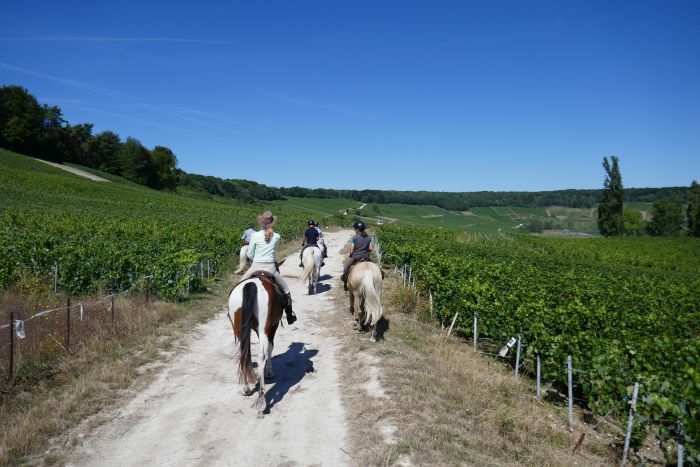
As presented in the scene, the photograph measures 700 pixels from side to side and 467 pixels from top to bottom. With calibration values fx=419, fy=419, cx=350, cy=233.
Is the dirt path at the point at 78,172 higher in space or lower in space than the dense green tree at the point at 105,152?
lower

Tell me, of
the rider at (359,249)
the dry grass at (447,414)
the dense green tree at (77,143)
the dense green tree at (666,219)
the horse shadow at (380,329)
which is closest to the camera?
the dry grass at (447,414)

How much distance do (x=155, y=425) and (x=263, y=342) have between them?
1.97 metres

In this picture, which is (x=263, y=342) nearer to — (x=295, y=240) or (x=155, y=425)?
(x=155, y=425)

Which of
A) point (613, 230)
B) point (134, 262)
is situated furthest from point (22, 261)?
point (613, 230)

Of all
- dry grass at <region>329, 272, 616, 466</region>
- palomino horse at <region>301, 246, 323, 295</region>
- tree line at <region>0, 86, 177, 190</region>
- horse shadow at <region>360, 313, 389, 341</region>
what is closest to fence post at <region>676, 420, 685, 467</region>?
dry grass at <region>329, 272, 616, 466</region>

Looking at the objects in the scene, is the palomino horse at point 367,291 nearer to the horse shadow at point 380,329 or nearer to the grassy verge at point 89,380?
the horse shadow at point 380,329

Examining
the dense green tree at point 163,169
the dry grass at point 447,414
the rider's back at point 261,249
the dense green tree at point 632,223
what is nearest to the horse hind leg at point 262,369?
the dry grass at point 447,414

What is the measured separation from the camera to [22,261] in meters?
13.4

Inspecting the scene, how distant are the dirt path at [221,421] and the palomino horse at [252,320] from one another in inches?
19.1

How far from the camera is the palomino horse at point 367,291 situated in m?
10.1

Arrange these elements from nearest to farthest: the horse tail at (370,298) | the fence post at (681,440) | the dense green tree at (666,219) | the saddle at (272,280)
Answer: the fence post at (681,440) → the saddle at (272,280) → the horse tail at (370,298) → the dense green tree at (666,219)

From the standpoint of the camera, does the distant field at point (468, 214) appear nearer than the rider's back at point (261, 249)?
→ No

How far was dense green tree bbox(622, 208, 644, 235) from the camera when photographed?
359ft

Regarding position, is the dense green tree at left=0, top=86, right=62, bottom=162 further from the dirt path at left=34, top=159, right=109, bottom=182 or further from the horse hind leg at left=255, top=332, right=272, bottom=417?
the horse hind leg at left=255, top=332, right=272, bottom=417
